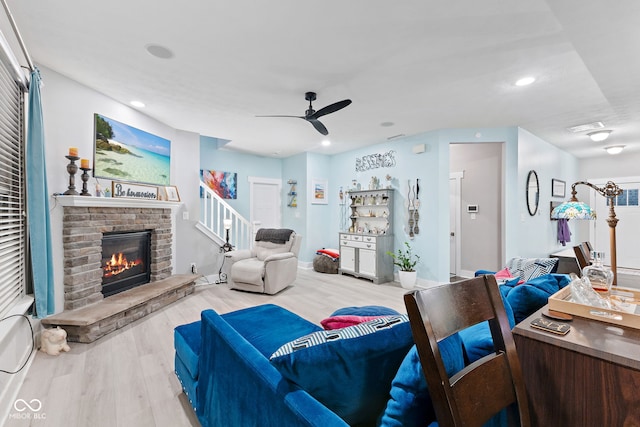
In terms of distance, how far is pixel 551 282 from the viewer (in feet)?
4.99

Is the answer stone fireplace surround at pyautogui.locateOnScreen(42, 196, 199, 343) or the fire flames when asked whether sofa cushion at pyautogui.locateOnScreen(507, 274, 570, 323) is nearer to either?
stone fireplace surround at pyautogui.locateOnScreen(42, 196, 199, 343)

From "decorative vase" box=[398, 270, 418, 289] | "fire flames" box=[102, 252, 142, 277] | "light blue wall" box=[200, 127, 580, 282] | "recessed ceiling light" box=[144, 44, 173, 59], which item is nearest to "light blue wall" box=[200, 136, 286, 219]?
"light blue wall" box=[200, 127, 580, 282]

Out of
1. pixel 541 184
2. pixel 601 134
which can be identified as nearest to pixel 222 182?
pixel 541 184

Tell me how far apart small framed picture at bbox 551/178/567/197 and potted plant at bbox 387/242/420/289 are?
3091 mm

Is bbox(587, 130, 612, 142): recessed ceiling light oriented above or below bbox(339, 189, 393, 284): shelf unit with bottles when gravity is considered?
above

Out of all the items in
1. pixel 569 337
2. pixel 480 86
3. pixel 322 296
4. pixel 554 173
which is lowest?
pixel 322 296

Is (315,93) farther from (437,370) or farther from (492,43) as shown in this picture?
(437,370)

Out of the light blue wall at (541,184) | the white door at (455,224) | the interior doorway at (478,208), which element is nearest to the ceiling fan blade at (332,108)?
the interior doorway at (478,208)

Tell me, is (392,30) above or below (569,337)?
above

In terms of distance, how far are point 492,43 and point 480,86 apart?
0.83 m

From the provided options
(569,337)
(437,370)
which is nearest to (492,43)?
(569,337)

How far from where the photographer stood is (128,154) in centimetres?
373

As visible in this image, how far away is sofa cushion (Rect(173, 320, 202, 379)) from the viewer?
5.57ft

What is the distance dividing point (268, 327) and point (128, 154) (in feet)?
10.6
